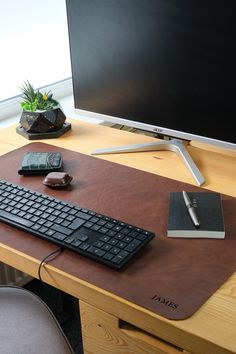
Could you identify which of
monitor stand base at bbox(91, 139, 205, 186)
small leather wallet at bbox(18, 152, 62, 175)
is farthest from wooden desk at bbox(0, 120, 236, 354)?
small leather wallet at bbox(18, 152, 62, 175)

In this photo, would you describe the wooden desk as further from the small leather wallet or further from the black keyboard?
the small leather wallet

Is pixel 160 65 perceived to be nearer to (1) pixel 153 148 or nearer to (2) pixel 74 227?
(1) pixel 153 148

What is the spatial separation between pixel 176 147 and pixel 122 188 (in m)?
0.28

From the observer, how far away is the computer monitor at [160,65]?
1.12m

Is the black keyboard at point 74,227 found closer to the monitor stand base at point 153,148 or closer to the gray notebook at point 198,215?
the gray notebook at point 198,215

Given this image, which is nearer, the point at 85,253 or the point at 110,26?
the point at 85,253

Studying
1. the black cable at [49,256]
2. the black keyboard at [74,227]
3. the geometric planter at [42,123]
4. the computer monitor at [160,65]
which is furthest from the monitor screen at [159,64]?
the black cable at [49,256]

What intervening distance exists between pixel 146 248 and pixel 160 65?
52 cm

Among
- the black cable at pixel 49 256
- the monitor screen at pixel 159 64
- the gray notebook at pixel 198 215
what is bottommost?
the black cable at pixel 49 256

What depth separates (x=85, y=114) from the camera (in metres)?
1.44

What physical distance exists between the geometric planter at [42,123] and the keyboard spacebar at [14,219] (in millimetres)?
473

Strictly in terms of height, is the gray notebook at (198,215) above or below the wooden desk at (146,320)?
above

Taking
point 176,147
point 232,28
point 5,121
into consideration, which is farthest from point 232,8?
point 5,121

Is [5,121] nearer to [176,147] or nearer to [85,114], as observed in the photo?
[85,114]
